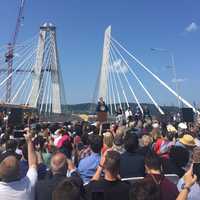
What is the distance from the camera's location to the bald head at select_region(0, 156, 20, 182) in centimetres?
461

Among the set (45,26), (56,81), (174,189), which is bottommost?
(174,189)

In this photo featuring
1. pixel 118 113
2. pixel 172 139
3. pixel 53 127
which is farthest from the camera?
pixel 118 113

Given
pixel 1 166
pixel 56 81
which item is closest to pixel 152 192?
pixel 1 166

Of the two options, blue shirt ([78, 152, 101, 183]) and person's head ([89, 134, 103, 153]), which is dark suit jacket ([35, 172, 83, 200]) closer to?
blue shirt ([78, 152, 101, 183])

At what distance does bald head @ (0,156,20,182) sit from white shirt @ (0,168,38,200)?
0.07m

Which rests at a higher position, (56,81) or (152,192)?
(56,81)

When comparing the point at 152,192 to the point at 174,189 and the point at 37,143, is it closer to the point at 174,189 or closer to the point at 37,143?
the point at 174,189

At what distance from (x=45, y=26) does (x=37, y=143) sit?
46.7 metres

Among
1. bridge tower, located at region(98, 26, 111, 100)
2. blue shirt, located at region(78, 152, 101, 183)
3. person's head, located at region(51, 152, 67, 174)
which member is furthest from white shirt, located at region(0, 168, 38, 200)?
bridge tower, located at region(98, 26, 111, 100)

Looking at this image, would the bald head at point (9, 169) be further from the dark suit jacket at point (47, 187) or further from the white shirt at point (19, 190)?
the dark suit jacket at point (47, 187)

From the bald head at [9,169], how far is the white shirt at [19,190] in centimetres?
7

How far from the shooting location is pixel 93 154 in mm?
6867

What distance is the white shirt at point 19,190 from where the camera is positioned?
465 cm

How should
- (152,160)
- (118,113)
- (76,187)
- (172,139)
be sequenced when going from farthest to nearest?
(118,113) → (172,139) → (152,160) → (76,187)
